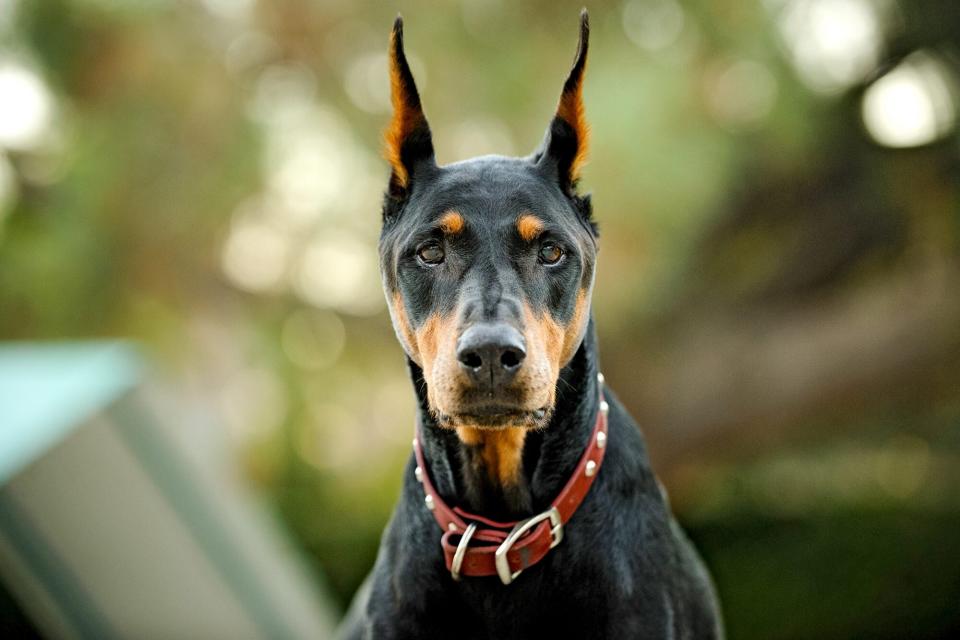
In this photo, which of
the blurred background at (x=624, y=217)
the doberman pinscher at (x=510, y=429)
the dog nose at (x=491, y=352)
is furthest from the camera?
the blurred background at (x=624, y=217)

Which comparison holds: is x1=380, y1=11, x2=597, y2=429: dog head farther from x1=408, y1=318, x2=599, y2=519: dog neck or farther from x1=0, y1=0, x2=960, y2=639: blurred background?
x1=0, y1=0, x2=960, y2=639: blurred background

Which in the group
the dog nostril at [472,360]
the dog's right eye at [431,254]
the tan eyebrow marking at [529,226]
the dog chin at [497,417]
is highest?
the dog's right eye at [431,254]

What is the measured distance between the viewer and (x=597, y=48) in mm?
8977

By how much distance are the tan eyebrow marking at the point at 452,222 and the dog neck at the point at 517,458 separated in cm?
48

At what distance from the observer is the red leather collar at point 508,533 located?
2.67 m

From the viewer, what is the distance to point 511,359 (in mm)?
2514

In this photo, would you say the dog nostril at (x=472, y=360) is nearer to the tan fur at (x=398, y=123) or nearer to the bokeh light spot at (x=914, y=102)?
the tan fur at (x=398, y=123)

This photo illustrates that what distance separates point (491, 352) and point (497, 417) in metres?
0.18

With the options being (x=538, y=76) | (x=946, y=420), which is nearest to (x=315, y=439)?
(x=538, y=76)

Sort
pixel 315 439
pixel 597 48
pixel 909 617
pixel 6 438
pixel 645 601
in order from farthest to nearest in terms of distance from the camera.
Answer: pixel 315 439
pixel 909 617
pixel 597 48
pixel 6 438
pixel 645 601

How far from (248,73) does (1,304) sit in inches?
126

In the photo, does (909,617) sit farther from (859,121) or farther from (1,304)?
(1,304)

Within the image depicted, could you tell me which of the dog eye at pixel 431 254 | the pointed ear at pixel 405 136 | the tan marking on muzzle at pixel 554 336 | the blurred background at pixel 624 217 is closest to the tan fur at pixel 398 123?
the pointed ear at pixel 405 136

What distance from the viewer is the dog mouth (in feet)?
8.39
